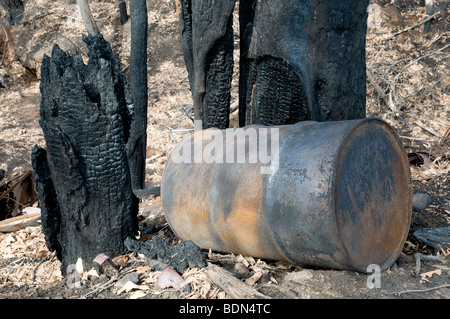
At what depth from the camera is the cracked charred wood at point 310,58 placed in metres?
2.96

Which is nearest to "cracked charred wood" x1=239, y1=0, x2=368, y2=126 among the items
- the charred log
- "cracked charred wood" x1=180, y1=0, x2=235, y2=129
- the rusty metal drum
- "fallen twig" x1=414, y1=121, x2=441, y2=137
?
"cracked charred wood" x1=180, y1=0, x2=235, y2=129

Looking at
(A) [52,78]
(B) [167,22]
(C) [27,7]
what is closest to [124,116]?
(A) [52,78]

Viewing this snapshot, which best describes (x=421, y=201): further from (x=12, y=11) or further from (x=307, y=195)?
(x=12, y=11)

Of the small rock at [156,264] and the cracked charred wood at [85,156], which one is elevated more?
the cracked charred wood at [85,156]

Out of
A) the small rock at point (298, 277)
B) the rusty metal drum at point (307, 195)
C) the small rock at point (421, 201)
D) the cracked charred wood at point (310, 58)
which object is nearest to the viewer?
the rusty metal drum at point (307, 195)

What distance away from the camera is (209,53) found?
10.6 ft

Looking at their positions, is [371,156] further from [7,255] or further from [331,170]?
[7,255]

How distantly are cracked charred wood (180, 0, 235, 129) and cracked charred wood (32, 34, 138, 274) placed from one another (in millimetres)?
774

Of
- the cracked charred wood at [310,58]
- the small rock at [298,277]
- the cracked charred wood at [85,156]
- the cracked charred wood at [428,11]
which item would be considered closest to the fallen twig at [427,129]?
the cracked charred wood at [428,11]

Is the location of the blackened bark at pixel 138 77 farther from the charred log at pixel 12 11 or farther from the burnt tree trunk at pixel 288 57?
the charred log at pixel 12 11

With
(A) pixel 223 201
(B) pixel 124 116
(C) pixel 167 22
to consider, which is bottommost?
(A) pixel 223 201

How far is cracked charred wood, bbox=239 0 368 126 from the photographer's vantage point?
296 cm

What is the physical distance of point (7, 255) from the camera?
11.4 feet

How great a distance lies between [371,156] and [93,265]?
1.63m
